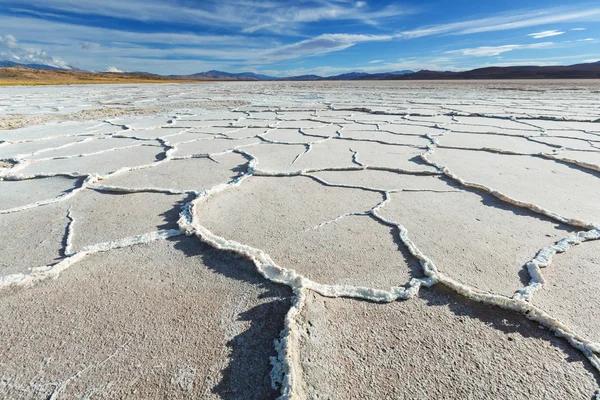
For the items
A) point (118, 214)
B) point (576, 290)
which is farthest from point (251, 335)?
point (118, 214)

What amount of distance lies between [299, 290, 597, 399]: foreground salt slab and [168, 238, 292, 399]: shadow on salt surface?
0.09 meters

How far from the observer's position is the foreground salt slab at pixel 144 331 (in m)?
0.84

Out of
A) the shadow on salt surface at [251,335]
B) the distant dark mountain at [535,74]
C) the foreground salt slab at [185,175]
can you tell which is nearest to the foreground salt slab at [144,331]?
the shadow on salt surface at [251,335]

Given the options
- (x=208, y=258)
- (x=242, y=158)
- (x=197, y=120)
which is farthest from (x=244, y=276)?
(x=197, y=120)

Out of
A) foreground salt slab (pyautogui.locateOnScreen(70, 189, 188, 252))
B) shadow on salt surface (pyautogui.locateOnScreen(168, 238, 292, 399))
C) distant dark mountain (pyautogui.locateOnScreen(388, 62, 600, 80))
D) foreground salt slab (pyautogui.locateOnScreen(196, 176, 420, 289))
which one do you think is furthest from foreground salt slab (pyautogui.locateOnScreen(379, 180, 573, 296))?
distant dark mountain (pyautogui.locateOnScreen(388, 62, 600, 80))

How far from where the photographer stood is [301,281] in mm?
1168

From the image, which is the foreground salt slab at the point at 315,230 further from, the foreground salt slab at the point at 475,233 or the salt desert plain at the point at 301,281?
the foreground salt slab at the point at 475,233

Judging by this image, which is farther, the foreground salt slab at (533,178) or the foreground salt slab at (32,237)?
the foreground salt slab at (533,178)

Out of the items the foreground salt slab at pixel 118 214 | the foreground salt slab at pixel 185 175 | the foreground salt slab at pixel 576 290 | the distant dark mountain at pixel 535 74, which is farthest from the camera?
the distant dark mountain at pixel 535 74

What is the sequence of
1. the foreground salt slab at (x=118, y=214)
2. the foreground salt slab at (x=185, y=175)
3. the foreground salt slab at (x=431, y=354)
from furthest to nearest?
the foreground salt slab at (x=185, y=175) → the foreground salt slab at (x=118, y=214) → the foreground salt slab at (x=431, y=354)

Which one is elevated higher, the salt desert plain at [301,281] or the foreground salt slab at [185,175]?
the salt desert plain at [301,281]

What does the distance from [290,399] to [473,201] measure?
5.18 feet

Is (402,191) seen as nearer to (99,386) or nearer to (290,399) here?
(290,399)

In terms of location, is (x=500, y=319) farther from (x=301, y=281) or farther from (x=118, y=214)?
(x=118, y=214)
